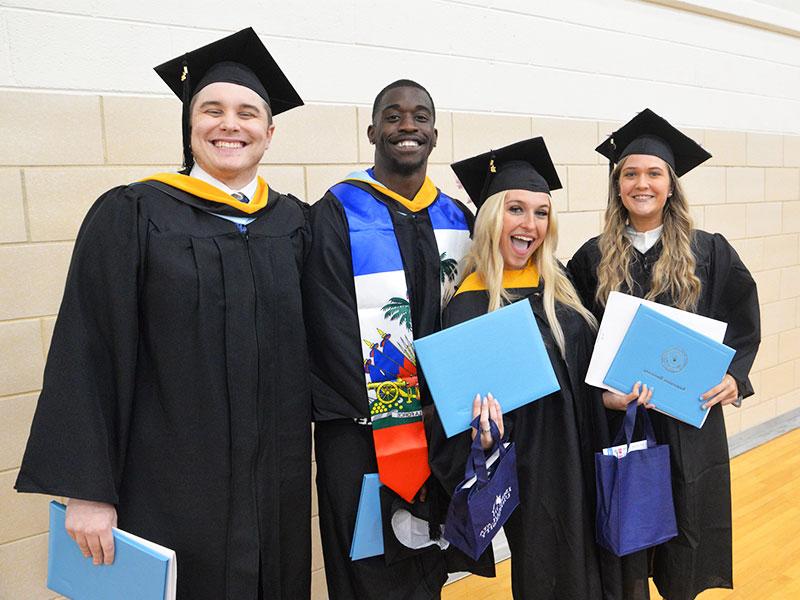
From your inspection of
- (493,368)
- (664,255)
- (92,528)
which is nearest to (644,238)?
(664,255)

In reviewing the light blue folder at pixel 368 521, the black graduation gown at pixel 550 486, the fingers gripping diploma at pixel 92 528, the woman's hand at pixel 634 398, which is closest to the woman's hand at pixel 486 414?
the black graduation gown at pixel 550 486

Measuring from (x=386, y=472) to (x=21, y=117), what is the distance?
4.96 feet

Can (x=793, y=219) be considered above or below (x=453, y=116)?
below

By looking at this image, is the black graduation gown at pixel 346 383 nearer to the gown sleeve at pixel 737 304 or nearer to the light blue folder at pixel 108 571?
the light blue folder at pixel 108 571

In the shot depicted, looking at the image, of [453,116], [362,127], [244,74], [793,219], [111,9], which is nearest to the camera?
[244,74]

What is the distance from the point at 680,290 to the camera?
79.5 inches

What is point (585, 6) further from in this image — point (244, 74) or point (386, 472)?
point (386, 472)

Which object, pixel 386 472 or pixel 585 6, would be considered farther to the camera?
pixel 585 6

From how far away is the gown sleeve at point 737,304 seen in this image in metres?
2.12

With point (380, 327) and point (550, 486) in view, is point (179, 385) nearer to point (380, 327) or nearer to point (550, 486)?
point (380, 327)

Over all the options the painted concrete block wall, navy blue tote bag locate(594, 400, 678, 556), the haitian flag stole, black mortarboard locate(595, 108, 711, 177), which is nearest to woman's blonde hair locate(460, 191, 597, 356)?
the haitian flag stole

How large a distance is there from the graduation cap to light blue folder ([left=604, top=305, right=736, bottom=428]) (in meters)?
1.23

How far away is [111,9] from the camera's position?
199cm

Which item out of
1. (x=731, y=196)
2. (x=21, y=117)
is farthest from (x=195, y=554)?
(x=731, y=196)
